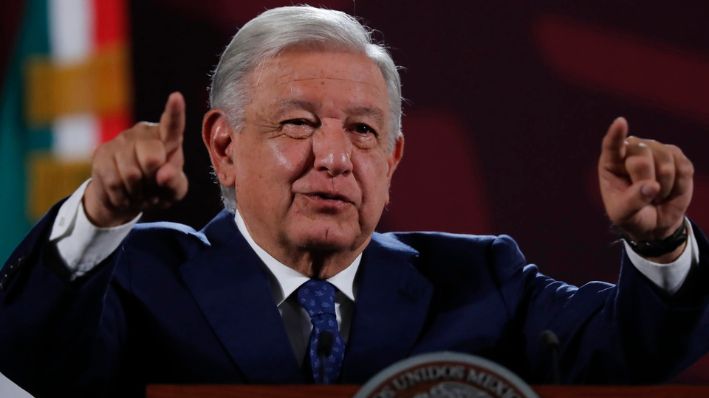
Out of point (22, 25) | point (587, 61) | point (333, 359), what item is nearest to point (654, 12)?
point (587, 61)

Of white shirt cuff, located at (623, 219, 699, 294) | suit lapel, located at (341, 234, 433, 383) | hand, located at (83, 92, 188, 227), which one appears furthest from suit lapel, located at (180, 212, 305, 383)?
white shirt cuff, located at (623, 219, 699, 294)

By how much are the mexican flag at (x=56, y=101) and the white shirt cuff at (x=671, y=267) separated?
57.0 inches

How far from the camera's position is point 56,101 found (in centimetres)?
268

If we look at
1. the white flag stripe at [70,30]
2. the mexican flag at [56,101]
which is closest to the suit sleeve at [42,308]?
the mexican flag at [56,101]

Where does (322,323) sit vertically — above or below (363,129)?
below

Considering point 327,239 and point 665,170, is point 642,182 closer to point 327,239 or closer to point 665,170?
point 665,170

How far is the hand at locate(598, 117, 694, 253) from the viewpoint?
1431mm

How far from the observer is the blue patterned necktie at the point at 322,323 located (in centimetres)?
166

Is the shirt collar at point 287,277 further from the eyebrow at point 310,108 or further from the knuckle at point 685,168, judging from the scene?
the knuckle at point 685,168

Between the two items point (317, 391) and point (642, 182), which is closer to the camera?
point (317, 391)

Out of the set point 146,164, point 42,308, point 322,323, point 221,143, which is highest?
point 146,164

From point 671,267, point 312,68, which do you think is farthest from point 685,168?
point 312,68

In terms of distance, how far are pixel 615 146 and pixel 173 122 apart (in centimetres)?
59

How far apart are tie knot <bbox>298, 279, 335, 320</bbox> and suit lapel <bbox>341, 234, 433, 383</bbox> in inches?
1.8
